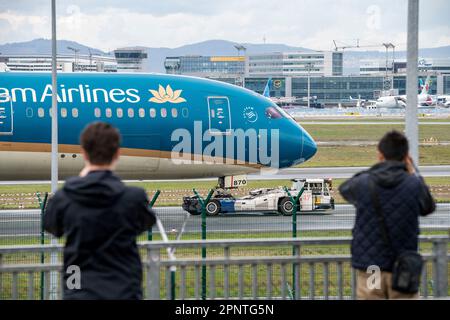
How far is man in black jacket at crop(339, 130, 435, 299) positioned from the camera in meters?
9.55

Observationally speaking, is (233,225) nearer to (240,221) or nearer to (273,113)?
(240,221)

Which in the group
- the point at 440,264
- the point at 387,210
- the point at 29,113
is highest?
the point at 29,113

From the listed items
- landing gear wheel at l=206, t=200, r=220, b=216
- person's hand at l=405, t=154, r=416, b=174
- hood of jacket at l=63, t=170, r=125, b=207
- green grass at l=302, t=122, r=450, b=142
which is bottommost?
landing gear wheel at l=206, t=200, r=220, b=216

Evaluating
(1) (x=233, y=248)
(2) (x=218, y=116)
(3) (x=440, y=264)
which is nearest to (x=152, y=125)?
(2) (x=218, y=116)

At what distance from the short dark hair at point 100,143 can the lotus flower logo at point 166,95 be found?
22.7m

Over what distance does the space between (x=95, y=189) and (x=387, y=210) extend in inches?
115

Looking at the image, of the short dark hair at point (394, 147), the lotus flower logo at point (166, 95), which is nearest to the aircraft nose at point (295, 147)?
the lotus flower logo at point (166, 95)

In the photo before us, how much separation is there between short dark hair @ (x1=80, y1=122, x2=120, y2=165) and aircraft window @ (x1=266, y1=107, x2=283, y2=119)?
2356 centimetres

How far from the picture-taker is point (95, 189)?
27.2 feet

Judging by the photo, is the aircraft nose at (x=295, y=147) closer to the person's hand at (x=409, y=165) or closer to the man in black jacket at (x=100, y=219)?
the person's hand at (x=409, y=165)

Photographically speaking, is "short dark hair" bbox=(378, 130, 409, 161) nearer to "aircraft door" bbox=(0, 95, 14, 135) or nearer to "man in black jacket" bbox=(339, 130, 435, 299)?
"man in black jacket" bbox=(339, 130, 435, 299)

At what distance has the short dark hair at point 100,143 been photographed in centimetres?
827

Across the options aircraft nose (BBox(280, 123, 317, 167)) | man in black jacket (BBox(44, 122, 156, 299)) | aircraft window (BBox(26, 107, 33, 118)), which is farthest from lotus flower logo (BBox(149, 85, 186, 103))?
man in black jacket (BBox(44, 122, 156, 299))

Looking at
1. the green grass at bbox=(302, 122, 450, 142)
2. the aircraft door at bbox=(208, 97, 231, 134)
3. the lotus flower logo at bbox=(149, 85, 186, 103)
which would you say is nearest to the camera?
the lotus flower logo at bbox=(149, 85, 186, 103)
